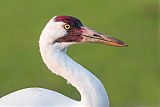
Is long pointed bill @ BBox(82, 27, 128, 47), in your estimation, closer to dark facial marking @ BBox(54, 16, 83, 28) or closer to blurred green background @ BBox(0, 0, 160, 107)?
dark facial marking @ BBox(54, 16, 83, 28)

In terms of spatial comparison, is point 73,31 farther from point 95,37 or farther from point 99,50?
point 99,50

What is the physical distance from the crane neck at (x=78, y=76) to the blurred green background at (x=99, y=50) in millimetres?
3489

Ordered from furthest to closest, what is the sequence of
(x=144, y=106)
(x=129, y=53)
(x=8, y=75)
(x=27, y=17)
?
(x=27, y=17) < (x=129, y=53) < (x=8, y=75) < (x=144, y=106)

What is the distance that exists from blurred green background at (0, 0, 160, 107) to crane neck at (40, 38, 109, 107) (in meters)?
3.49

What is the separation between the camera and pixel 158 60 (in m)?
11.2

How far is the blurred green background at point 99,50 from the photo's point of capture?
9773 mm

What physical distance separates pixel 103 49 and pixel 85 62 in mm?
736

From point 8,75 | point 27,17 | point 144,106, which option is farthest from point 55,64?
point 27,17

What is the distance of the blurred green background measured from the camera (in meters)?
9.77

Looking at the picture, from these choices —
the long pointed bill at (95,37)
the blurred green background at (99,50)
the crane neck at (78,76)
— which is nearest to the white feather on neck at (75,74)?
A: the crane neck at (78,76)

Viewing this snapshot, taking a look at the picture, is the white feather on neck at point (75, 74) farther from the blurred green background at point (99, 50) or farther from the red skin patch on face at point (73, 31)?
the blurred green background at point (99, 50)

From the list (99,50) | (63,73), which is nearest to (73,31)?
(63,73)

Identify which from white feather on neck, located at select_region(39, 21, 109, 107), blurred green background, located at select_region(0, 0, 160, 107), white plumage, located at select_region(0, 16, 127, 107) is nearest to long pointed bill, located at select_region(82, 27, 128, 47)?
white plumage, located at select_region(0, 16, 127, 107)

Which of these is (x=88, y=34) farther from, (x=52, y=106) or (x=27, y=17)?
(x=27, y=17)
